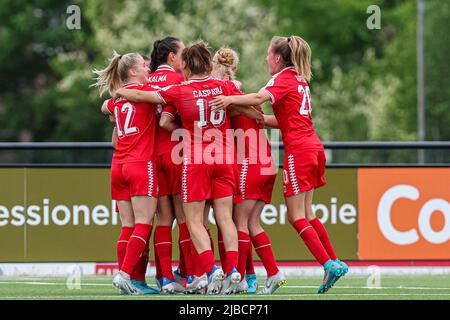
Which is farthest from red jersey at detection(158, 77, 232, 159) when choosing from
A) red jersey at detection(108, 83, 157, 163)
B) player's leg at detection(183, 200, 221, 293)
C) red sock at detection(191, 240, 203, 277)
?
red sock at detection(191, 240, 203, 277)

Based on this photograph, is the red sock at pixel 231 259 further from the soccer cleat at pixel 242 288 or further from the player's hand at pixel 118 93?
the player's hand at pixel 118 93

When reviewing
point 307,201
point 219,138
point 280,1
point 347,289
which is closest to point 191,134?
point 219,138

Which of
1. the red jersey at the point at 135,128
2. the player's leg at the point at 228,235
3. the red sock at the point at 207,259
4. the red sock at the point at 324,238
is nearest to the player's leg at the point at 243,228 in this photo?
the player's leg at the point at 228,235

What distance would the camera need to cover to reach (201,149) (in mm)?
11539

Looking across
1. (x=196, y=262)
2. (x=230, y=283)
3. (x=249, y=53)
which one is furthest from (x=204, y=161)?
(x=249, y=53)

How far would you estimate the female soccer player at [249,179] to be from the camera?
1196cm

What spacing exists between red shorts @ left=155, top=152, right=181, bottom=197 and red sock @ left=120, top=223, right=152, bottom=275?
1.33 feet

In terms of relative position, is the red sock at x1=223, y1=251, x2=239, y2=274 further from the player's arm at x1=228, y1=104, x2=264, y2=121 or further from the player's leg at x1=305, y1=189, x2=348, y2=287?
the player's arm at x1=228, y1=104, x2=264, y2=121

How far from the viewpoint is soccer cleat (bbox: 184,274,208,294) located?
11477mm

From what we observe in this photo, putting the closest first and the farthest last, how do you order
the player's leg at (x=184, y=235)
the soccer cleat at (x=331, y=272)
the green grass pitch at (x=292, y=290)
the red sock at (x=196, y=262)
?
1. the green grass pitch at (x=292, y=290)
2. the soccer cleat at (x=331, y=272)
3. the red sock at (x=196, y=262)
4. the player's leg at (x=184, y=235)

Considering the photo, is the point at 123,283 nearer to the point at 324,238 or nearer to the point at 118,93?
the point at 118,93

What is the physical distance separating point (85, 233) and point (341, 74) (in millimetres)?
38805

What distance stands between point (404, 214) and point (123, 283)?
187 inches
